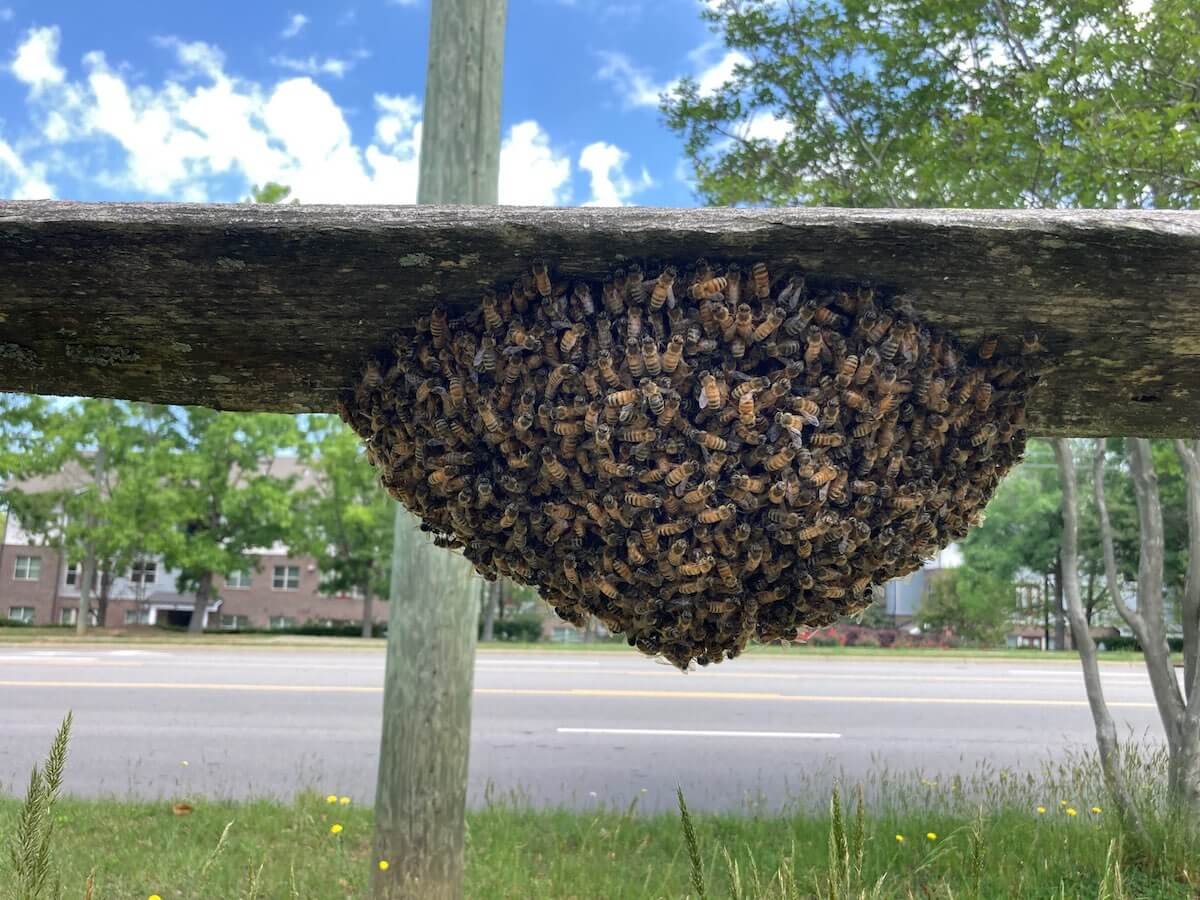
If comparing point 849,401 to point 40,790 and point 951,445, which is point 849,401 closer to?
point 951,445

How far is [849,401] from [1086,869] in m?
4.84

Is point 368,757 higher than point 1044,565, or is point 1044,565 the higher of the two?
point 1044,565

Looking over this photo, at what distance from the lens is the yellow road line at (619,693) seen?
47.8 ft

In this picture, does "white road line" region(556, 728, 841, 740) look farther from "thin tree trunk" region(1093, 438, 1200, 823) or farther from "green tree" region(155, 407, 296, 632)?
"green tree" region(155, 407, 296, 632)

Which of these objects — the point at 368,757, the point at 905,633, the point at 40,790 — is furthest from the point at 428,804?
the point at 905,633

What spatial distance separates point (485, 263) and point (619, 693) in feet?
47.3

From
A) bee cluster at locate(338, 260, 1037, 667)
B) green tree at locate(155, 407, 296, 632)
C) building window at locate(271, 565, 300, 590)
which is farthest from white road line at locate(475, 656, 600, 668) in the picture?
building window at locate(271, 565, 300, 590)

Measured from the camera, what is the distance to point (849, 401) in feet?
4.69

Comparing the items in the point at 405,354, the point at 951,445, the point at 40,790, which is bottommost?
the point at 40,790

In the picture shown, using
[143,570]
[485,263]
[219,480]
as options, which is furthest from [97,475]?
[485,263]

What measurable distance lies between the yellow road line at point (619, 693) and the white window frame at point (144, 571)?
2077cm

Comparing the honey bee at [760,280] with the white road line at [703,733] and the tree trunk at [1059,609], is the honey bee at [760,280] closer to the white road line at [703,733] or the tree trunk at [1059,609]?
the white road line at [703,733]

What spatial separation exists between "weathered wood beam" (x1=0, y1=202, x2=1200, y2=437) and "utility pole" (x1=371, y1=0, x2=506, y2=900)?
3.31 metres

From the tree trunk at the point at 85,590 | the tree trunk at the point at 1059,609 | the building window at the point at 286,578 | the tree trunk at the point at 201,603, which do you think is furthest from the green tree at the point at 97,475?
the tree trunk at the point at 1059,609
